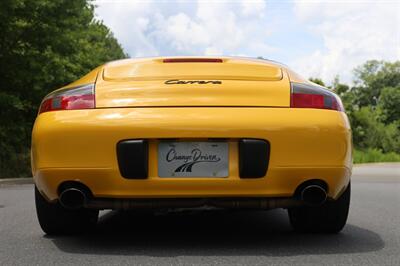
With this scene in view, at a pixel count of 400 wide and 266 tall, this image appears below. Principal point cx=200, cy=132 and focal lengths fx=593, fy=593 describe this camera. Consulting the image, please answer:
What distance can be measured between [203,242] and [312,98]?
1.14 metres

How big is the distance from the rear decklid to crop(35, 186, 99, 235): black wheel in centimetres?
85

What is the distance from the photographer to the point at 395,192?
8.77 m

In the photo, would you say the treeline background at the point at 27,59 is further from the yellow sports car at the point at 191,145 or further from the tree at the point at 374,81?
the tree at the point at 374,81

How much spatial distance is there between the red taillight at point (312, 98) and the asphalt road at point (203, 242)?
0.87m

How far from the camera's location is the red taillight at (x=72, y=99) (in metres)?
3.52

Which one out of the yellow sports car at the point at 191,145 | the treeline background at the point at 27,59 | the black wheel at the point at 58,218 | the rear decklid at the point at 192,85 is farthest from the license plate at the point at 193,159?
the treeline background at the point at 27,59

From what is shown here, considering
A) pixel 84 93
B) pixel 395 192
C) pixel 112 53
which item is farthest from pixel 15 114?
pixel 112 53

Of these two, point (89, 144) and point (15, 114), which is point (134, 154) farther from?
point (15, 114)

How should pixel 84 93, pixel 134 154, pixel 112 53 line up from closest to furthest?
pixel 134 154
pixel 84 93
pixel 112 53

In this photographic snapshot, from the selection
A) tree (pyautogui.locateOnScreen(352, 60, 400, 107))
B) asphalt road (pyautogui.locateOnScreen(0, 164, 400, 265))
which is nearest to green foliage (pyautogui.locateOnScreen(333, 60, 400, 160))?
tree (pyautogui.locateOnScreen(352, 60, 400, 107))

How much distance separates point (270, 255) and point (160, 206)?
2.28 ft

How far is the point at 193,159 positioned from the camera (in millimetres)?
3408

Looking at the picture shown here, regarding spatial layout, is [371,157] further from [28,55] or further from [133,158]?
[133,158]

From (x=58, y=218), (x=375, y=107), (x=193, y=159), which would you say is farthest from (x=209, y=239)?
(x=375, y=107)
